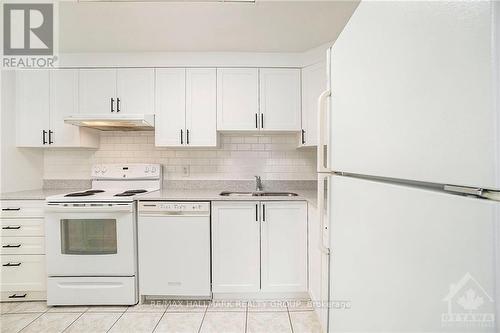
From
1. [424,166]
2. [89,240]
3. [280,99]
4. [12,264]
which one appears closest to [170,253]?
[89,240]

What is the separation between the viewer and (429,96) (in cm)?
49

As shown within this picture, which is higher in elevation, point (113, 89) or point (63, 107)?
point (113, 89)

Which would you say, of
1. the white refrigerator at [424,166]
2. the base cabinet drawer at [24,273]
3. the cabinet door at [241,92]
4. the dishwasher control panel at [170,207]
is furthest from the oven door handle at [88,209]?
the white refrigerator at [424,166]

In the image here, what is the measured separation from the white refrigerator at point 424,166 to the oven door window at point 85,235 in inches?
80.4

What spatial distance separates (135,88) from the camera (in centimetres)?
252

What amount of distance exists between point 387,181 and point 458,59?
34 cm

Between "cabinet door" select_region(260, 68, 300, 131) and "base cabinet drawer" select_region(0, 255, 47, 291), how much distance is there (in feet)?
8.04

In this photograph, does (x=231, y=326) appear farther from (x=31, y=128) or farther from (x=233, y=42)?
(x=31, y=128)

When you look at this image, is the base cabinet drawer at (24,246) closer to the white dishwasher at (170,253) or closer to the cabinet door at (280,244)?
the white dishwasher at (170,253)

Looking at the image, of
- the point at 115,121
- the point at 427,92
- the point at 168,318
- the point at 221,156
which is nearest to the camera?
the point at 427,92

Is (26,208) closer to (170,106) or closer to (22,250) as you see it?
(22,250)

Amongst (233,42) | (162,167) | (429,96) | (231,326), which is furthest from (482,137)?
(162,167)

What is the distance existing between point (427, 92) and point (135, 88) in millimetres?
2632

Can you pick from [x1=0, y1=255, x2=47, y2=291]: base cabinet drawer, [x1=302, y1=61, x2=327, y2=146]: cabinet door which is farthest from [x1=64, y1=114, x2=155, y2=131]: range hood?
[x1=302, y1=61, x2=327, y2=146]: cabinet door
